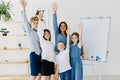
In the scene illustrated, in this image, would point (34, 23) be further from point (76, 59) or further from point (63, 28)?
point (76, 59)

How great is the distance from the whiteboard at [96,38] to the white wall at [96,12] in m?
0.87

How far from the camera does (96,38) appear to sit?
5312 mm

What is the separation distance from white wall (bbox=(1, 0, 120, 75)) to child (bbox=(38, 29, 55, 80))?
163cm

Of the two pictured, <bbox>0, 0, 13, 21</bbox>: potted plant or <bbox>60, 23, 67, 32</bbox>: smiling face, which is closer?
<bbox>60, 23, 67, 32</bbox>: smiling face

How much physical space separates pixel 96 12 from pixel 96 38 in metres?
1.24

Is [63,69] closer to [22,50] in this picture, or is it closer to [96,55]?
[96,55]

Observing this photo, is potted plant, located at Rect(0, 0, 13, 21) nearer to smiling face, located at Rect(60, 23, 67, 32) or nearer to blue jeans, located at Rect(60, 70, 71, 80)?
smiling face, located at Rect(60, 23, 67, 32)

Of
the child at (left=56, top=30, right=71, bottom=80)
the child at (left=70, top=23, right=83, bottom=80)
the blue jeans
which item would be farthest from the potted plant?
the blue jeans

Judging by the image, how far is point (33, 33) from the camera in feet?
15.8

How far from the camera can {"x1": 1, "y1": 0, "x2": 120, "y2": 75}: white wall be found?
247 inches

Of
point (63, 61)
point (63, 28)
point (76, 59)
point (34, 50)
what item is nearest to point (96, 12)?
point (63, 28)

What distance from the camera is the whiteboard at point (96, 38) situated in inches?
206

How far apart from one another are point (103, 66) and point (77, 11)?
1.46 metres

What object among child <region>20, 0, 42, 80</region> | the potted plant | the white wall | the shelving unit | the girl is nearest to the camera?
child <region>20, 0, 42, 80</region>
